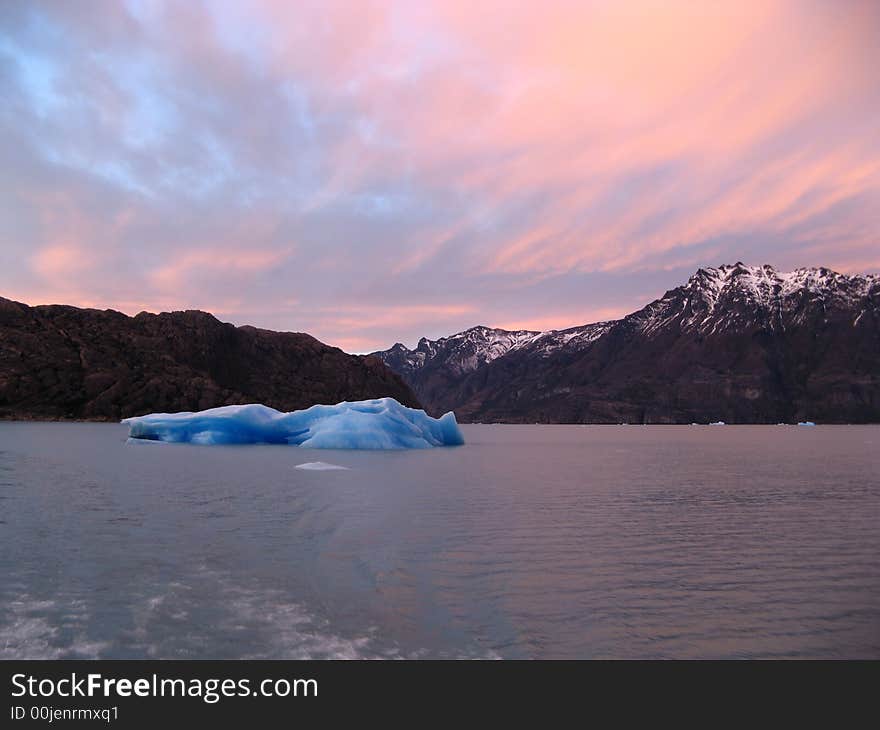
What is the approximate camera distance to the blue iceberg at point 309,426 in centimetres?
4794

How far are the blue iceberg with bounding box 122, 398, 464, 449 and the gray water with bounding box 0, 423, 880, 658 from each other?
25.9 metres

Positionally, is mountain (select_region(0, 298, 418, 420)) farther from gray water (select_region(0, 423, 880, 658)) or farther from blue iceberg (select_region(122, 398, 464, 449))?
gray water (select_region(0, 423, 880, 658))

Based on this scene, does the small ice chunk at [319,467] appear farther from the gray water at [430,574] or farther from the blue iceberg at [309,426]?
the blue iceberg at [309,426]

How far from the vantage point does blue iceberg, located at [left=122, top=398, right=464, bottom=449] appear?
47.9 m

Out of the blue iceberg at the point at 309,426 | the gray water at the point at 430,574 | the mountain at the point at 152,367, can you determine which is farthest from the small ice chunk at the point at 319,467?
the mountain at the point at 152,367

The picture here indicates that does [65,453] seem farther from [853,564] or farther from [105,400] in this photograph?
[105,400]

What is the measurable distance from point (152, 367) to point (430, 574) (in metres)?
150

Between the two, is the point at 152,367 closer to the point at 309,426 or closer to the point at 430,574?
the point at 309,426

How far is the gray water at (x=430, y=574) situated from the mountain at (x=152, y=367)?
122940 mm

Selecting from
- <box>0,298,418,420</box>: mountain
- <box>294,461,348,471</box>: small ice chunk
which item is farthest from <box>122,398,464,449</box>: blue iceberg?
<box>0,298,418,420</box>: mountain

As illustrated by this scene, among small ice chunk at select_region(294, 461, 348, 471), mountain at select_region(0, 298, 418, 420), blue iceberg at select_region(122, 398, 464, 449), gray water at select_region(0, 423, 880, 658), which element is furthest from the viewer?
mountain at select_region(0, 298, 418, 420)

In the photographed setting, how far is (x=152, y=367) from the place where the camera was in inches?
5714
